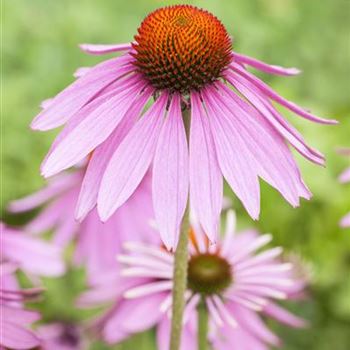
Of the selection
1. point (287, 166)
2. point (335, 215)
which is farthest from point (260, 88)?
point (335, 215)

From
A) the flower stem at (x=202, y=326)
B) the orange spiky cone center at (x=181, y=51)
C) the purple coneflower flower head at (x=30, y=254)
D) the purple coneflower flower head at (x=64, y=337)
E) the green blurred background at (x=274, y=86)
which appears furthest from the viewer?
the green blurred background at (x=274, y=86)

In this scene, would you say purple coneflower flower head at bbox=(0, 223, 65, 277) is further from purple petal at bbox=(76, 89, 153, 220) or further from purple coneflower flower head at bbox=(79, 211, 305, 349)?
purple petal at bbox=(76, 89, 153, 220)

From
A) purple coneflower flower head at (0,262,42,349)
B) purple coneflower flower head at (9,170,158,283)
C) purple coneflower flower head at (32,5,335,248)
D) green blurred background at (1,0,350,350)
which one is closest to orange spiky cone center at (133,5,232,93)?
purple coneflower flower head at (32,5,335,248)

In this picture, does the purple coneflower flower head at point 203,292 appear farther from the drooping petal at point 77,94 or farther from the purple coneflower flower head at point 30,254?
the drooping petal at point 77,94

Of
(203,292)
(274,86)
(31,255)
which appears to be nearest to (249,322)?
(203,292)

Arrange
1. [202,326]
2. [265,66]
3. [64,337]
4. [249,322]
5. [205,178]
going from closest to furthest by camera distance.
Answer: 1. [205,178]
2. [265,66]
3. [202,326]
4. [249,322]
5. [64,337]

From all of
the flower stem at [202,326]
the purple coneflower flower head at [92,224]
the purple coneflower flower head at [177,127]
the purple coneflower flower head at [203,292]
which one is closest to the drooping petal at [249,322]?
the purple coneflower flower head at [203,292]

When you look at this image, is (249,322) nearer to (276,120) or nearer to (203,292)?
(203,292)
